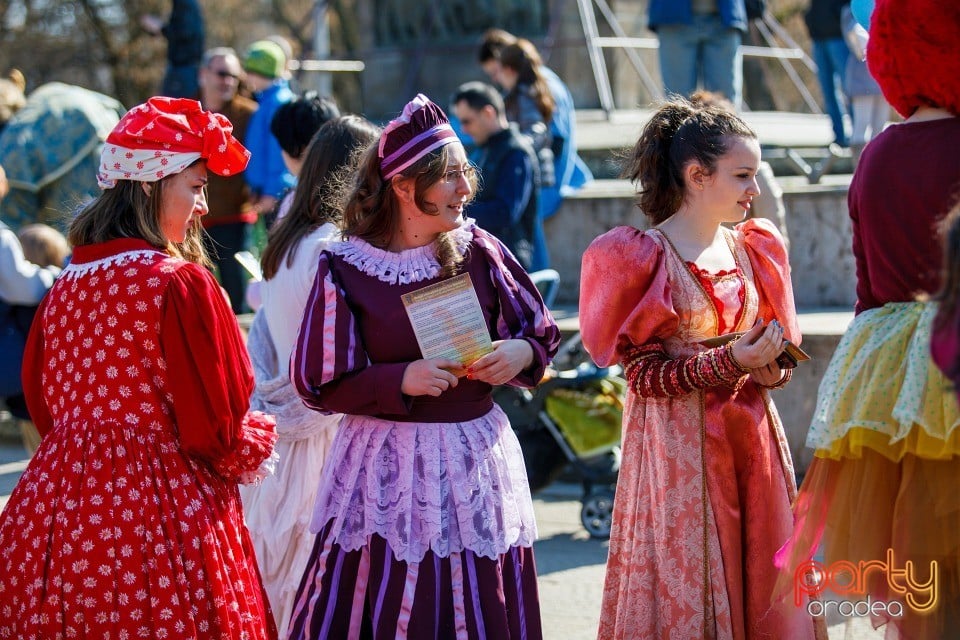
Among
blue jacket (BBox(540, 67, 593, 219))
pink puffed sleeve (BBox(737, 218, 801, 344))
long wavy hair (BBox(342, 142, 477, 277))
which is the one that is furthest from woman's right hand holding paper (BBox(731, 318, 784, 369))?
blue jacket (BBox(540, 67, 593, 219))

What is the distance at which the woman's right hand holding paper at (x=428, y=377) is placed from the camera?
3.71 meters

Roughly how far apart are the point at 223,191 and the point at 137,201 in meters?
5.15

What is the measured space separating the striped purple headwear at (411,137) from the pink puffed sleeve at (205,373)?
2.05 feet

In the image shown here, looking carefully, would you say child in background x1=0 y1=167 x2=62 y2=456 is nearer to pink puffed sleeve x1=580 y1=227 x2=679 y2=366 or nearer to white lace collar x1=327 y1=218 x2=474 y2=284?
white lace collar x1=327 y1=218 x2=474 y2=284

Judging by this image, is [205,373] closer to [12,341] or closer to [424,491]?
[424,491]

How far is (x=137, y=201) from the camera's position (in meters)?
4.04

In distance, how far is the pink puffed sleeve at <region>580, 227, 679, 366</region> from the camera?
4.09 meters

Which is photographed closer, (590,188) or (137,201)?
(137,201)

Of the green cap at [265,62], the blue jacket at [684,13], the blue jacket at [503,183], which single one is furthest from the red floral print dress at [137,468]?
the blue jacket at [684,13]

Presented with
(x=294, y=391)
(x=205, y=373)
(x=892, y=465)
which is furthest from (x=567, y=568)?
(x=892, y=465)

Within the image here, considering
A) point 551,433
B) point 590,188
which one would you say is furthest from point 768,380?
point 590,188

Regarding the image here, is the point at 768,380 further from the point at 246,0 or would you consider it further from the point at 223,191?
the point at 246,0

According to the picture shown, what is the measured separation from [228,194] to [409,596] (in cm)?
583

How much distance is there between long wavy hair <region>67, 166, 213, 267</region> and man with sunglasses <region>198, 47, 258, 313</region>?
4987 mm
